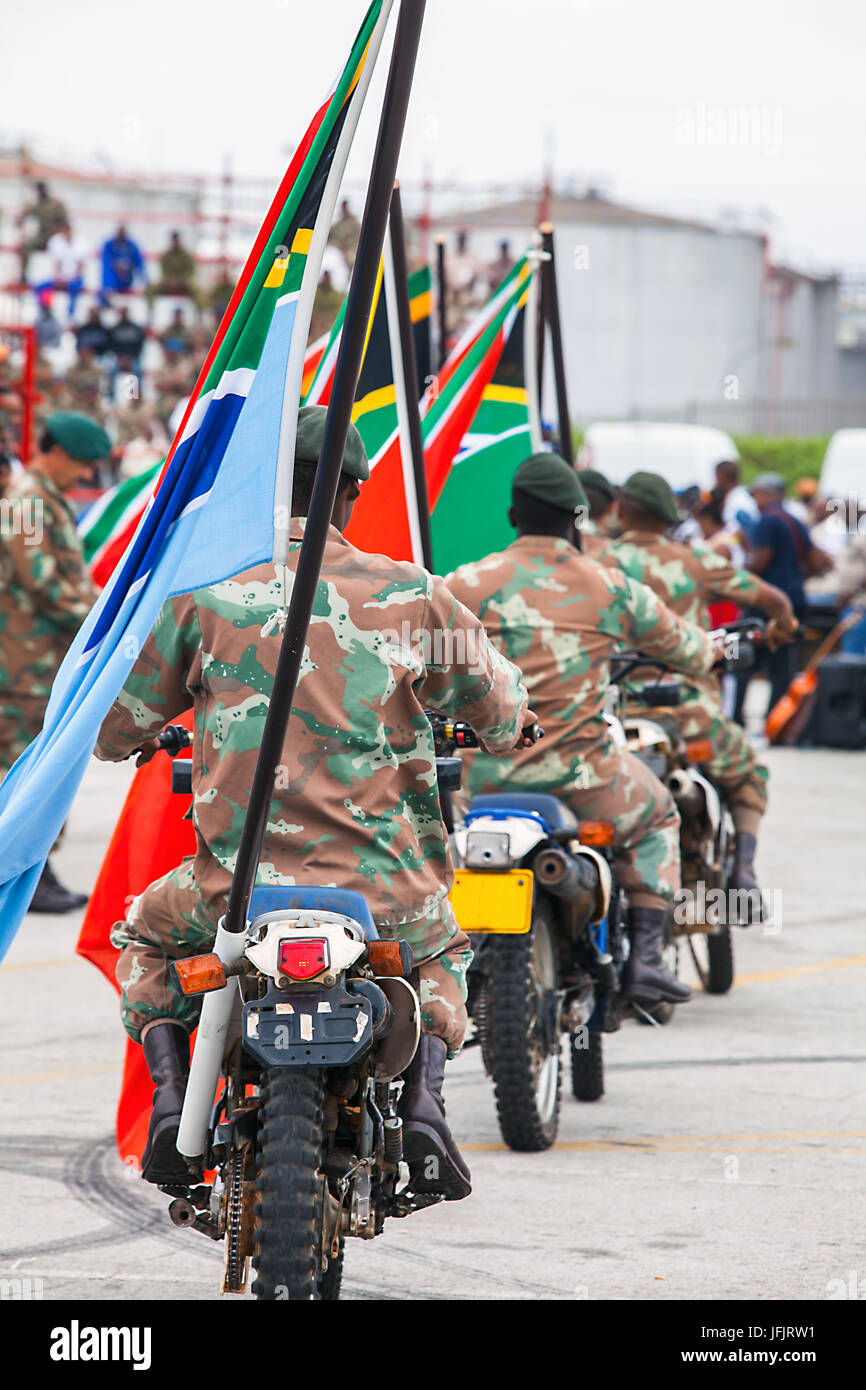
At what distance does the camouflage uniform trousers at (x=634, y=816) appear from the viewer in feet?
20.6

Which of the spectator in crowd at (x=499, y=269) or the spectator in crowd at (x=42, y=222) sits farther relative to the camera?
the spectator in crowd at (x=499, y=269)

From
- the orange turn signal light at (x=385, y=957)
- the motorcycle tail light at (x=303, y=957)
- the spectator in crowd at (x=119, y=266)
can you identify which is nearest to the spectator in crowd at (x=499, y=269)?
the spectator in crowd at (x=119, y=266)

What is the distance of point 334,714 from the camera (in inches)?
157

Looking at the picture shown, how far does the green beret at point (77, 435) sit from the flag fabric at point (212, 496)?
5551 millimetres

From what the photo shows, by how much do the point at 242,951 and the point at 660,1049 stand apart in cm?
387

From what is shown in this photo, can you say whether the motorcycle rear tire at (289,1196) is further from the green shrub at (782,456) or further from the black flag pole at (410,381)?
the green shrub at (782,456)

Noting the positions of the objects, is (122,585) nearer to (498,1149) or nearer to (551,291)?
(498,1149)

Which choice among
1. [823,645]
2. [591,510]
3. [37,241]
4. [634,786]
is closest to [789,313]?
[37,241]

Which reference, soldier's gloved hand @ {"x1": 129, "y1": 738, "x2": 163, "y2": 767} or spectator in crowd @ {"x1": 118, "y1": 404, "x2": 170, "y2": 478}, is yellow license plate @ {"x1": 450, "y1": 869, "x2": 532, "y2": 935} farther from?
spectator in crowd @ {"x1": 118, "y1": 404, "x2": 170, "y2": 478}

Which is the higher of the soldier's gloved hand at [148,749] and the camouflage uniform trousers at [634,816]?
the soldier's gloved hand at [148,749]

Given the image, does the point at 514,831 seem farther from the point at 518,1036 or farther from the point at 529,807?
the point at 518,1036

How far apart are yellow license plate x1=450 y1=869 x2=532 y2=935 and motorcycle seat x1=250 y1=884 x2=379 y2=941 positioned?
5.78 ft

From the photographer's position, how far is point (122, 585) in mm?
3895

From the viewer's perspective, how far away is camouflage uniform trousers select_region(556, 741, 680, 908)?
6.28 m
